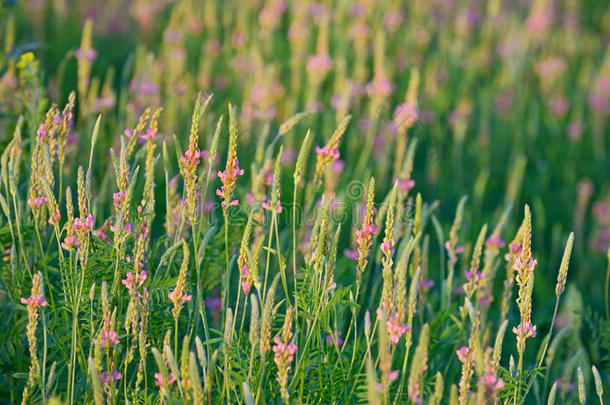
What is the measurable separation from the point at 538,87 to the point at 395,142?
2.13 meters

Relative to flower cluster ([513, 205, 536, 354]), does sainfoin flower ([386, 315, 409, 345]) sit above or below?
below

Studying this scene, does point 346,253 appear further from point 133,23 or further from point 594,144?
point 133,23

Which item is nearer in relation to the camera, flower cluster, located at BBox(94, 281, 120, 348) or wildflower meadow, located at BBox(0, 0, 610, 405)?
flower cluster, located at BBox(94, 281, 120, 348)

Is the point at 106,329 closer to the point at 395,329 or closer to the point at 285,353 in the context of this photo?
the point at 285,353

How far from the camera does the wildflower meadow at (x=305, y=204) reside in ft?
5.29

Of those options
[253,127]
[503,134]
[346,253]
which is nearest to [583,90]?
[503,134]

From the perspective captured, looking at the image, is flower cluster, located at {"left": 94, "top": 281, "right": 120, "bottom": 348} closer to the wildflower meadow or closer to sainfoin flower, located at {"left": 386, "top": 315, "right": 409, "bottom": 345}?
the wildflower meadow

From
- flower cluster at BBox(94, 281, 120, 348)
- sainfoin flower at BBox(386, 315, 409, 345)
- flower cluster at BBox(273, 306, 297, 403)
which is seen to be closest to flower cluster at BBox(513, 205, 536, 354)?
sainfoin flower at BBox(386, 315, 409, 345)

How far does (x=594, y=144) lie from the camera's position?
462 cm

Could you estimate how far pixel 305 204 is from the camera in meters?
2.46

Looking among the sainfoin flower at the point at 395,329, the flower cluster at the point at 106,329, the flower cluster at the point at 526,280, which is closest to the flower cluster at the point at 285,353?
the sainfoin flower at the point at 395,329

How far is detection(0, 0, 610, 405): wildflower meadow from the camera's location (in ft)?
5.29

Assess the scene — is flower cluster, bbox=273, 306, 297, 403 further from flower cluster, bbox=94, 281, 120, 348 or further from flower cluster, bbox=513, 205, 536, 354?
flower cluster, bbox=513, 205, 536, 354

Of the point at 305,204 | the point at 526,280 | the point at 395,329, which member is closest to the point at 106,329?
the point at 395,329
